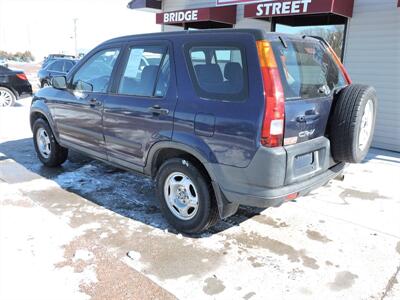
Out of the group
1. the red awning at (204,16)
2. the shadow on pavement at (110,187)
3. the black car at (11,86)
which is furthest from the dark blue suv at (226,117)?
the black car at (11,86)

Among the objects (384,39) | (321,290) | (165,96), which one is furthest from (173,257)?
(384,39)

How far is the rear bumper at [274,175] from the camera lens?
304 centimetres

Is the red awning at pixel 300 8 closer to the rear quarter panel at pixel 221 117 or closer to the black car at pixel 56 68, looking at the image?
the rear quarter panel at pixel 221 117

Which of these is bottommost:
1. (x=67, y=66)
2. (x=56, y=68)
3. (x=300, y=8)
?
(x=56, y=68)

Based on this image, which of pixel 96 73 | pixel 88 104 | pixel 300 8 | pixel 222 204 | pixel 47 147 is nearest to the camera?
pixel 222 204

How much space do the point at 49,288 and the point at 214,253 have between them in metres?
1.40

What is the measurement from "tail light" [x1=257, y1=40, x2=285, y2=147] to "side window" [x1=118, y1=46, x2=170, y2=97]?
106cm

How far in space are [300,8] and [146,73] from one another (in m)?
5.03

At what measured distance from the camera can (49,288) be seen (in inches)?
113

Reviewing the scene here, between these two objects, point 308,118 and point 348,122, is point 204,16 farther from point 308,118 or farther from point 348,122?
point 308,118

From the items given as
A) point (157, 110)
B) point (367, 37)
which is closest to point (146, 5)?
point (367, 37)

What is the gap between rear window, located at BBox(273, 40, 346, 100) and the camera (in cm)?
321

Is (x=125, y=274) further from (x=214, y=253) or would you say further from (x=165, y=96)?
(x=165, y=96)

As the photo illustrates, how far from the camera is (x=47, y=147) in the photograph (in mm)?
5812
